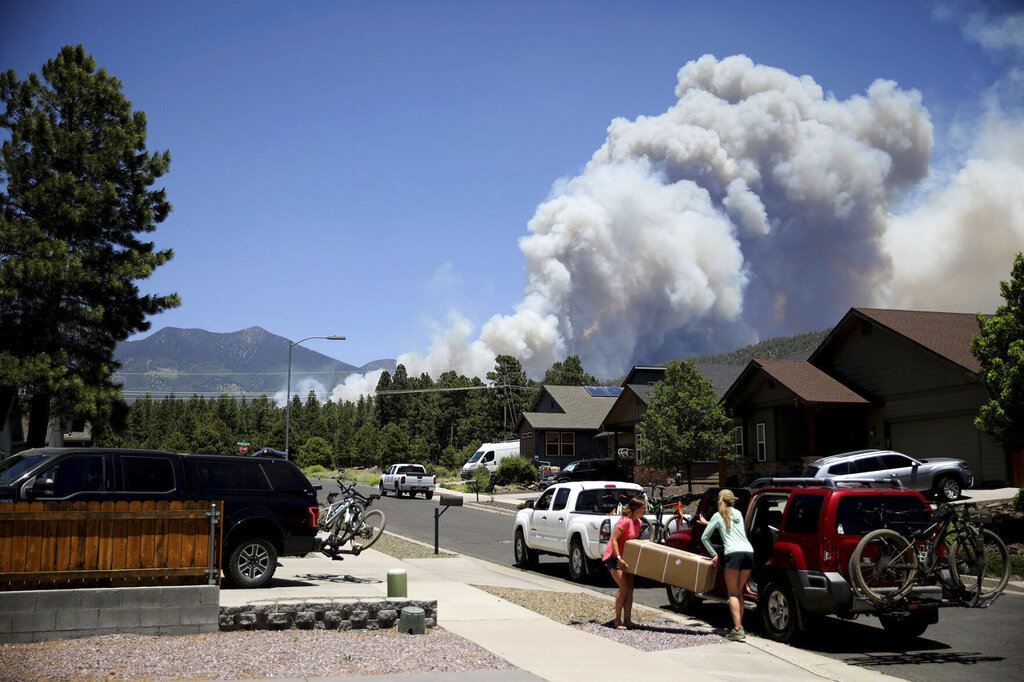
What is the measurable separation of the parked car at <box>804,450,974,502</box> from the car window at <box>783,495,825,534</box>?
1502 centimetres

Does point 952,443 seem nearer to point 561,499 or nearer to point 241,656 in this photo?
point 561,499

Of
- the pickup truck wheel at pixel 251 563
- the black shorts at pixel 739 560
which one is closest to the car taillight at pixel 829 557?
the black shorts at pixel 739 560

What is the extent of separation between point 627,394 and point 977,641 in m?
38.6

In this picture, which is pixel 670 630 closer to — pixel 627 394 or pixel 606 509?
pixel 606 509

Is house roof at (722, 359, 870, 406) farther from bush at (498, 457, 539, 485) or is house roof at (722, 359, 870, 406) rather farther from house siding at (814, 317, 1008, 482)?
bush at (498, 457, 539, 485)

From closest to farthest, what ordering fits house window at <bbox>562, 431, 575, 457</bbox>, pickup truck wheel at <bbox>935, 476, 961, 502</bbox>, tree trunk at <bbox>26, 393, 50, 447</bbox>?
pickup truck wheel at <bbox>935, 476, 961, 502</bbox> → tree trunk at <bbox>26, 393, 50, 447</bbox> → house window at <bbox>562, 431, 575, 457</bbox>

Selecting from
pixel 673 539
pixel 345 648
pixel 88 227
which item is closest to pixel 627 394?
pixel 88 227

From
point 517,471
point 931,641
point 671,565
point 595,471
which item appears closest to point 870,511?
point 931,641

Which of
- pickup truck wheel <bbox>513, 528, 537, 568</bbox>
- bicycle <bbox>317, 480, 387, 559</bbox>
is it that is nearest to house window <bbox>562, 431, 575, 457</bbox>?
pickup truck wheel <bbox>513, 528, 537, 568</bbox>

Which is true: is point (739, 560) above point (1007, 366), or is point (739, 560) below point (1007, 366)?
below

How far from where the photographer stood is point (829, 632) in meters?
11.9

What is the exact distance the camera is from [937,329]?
109 ft

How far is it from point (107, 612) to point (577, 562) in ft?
30.1

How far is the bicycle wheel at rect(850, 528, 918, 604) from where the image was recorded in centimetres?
985
